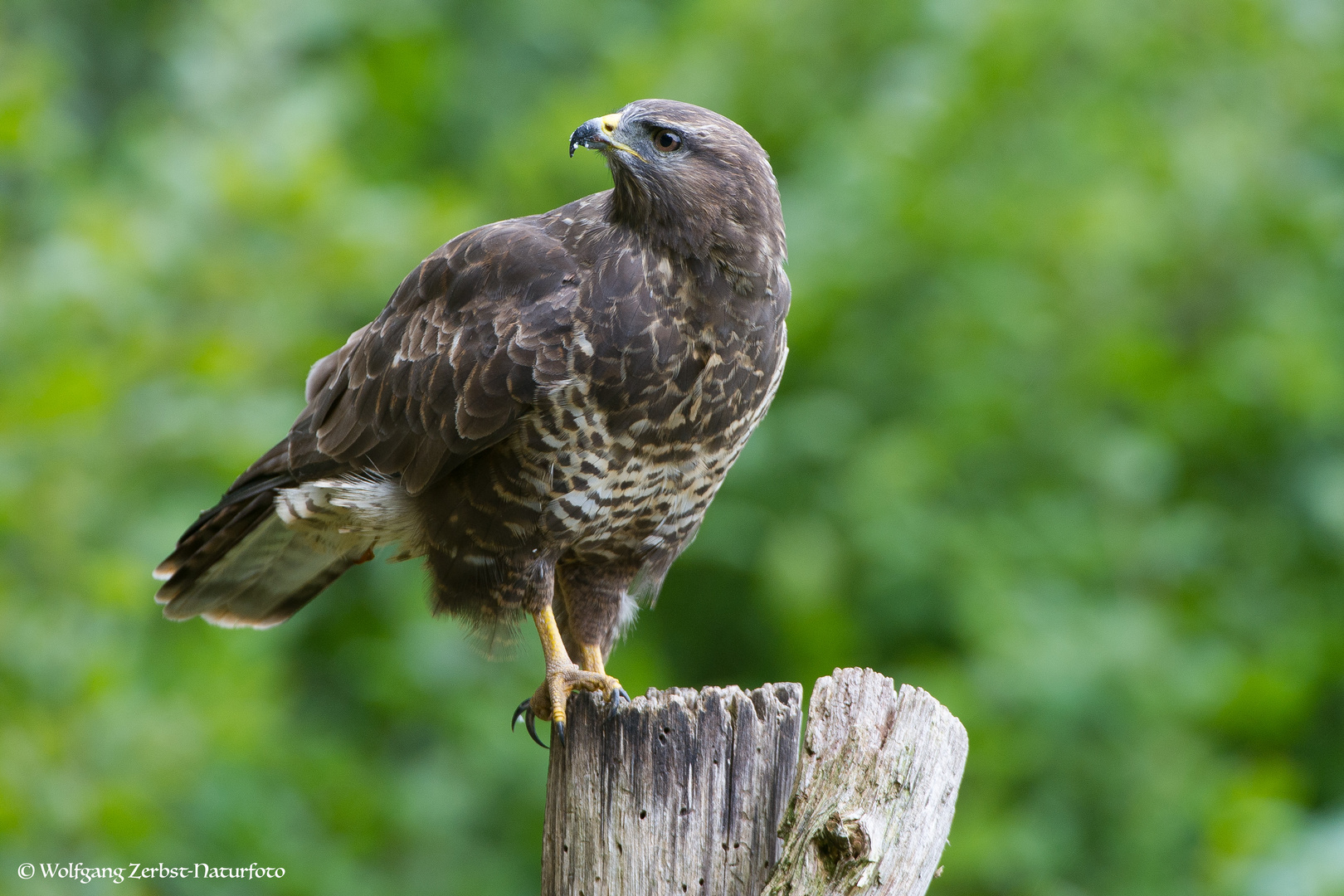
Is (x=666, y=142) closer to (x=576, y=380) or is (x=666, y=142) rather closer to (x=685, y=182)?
(x=685, y=182)

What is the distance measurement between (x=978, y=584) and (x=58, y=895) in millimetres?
2949

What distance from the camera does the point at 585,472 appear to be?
9.74ft

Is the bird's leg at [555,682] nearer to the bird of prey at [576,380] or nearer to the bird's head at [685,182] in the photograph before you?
the bird of prey at [576,380]

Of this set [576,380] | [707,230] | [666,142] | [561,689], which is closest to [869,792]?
[561,689]

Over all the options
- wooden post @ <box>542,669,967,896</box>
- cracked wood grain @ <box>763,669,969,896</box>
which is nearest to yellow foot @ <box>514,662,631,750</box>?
wooden post @ <box>542,669,967,896</box>

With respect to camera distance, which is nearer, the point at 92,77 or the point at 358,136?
the point at 358,136

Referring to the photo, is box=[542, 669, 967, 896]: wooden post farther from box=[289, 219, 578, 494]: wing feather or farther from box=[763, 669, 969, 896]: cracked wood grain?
box=[289, 219, 578, 494]: wing feather

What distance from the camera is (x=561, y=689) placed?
3027 mm

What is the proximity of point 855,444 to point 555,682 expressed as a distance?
2518 millimetres

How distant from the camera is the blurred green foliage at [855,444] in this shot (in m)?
4.30

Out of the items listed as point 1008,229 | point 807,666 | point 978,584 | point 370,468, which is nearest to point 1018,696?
point 978,584

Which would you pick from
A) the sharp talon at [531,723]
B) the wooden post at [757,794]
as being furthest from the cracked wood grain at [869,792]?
the sharp talon at [531,723]

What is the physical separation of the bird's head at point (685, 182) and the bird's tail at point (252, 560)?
1198 mm

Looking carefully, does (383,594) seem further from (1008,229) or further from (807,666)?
(1008,229)
